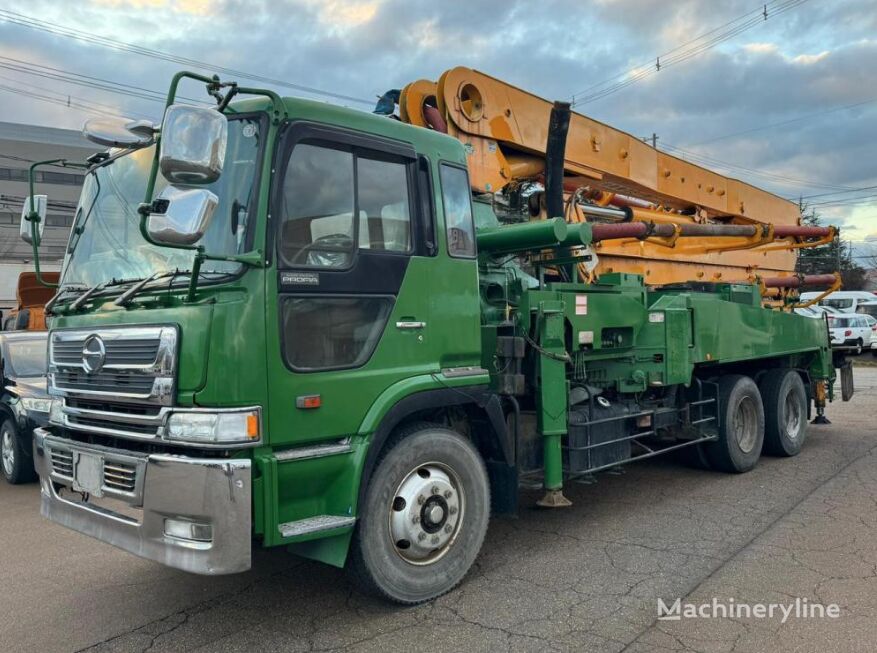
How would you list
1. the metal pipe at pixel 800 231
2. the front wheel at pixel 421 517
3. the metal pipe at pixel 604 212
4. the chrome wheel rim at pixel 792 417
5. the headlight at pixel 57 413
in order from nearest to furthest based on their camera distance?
1. the front wheel at pixel 421 517
2. the headlight at pixel 57 413
3. the metal pipe at pixel 604 212
4. the chrome wheel rim at pixel 792 417
5. the metal pipe at pixel 800 231

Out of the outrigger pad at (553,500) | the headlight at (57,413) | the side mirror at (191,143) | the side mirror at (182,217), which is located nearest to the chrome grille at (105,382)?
the headlight at (57,413)

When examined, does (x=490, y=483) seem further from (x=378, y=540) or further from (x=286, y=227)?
(x=286, y=227)

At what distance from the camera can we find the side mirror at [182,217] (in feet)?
10.4

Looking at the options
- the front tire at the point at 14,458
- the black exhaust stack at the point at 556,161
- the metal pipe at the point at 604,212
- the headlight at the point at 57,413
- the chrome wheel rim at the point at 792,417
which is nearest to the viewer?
the headlight at the point at 57,413

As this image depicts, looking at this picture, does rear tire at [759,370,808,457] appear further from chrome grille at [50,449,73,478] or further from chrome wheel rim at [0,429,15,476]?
chrome wheel rim at [0,429,15,476]

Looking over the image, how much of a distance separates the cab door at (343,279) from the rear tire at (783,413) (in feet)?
18.2

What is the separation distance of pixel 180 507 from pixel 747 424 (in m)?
6.40

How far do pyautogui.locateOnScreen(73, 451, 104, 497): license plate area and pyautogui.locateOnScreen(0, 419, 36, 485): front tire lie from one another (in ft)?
15.0

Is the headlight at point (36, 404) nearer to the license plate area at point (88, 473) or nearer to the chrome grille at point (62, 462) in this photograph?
the chrome grille at point (62, 462)

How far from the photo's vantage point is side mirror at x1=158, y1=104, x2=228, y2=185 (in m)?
3.11

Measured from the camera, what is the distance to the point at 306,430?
363cm

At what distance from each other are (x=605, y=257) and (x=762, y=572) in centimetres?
387

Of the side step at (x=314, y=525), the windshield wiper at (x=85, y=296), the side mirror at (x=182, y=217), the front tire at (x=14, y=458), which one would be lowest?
the front tire at (x=14, y=458)

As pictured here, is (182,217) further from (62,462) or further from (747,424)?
(747,424)
